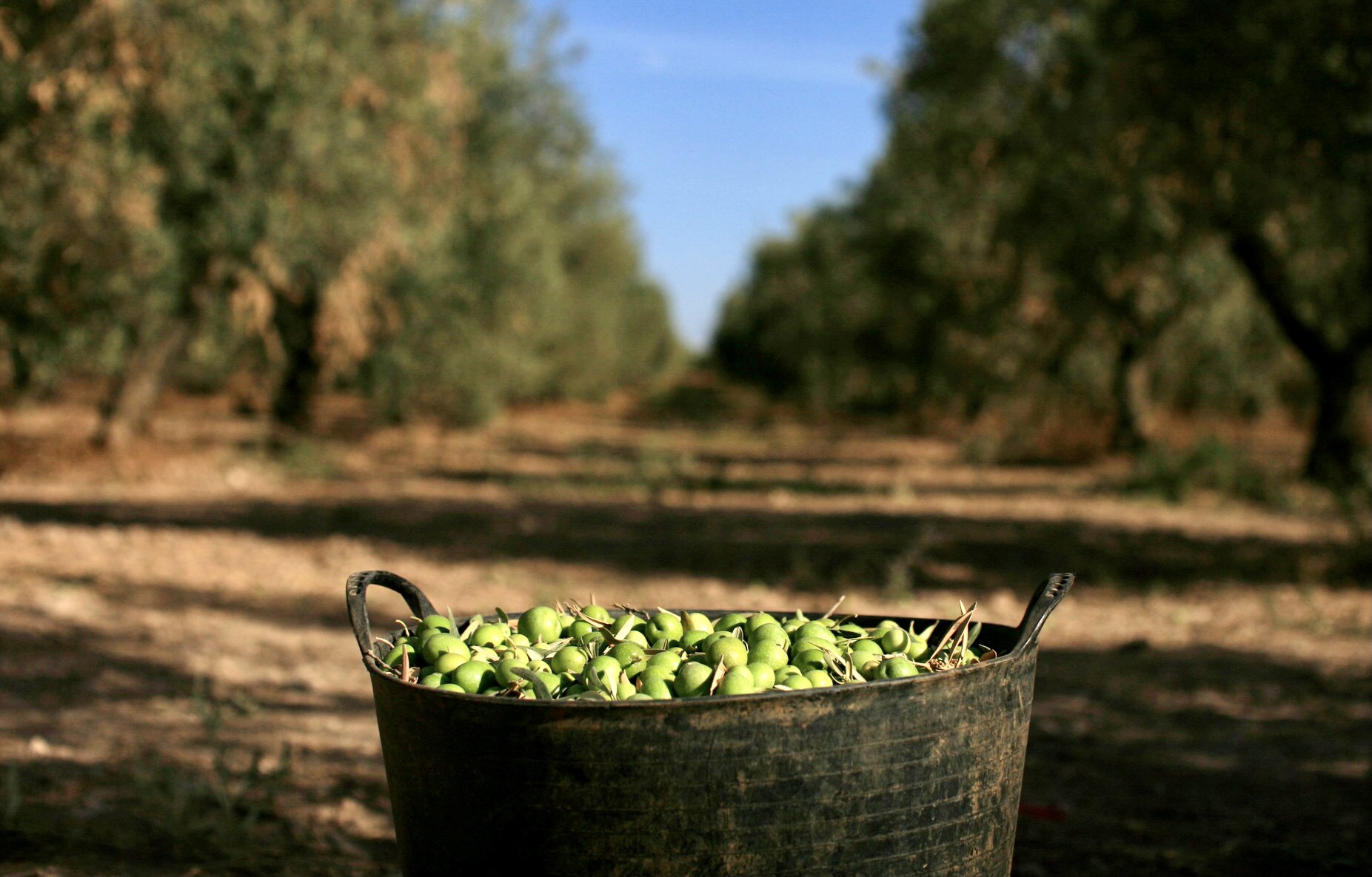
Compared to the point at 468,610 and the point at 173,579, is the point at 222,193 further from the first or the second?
the point at 468,610

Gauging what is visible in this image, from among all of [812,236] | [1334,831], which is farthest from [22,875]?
[812,236]

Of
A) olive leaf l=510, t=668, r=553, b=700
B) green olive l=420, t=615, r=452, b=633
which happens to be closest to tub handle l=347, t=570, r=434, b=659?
green olive l=420, t=615, r=452, b=633

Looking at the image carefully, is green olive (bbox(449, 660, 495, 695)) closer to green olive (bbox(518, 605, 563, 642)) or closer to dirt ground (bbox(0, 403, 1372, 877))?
green olive (bbox(518, 605, 563, 642))

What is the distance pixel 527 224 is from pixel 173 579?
1499cm

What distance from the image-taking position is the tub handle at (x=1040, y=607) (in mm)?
2201

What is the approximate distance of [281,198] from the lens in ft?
45.3

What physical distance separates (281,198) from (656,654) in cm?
1289

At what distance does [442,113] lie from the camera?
16375 mm

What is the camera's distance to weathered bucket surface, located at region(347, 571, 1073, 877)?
6.38 ft

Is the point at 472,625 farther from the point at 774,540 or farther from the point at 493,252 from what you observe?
the point at 493,252

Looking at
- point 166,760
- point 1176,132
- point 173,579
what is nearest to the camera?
point 166,760

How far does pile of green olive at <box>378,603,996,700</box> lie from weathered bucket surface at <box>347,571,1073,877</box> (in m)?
0.07

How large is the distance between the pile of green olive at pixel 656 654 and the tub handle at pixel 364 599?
50 mm

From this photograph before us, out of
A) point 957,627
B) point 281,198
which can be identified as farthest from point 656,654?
point 281,198
